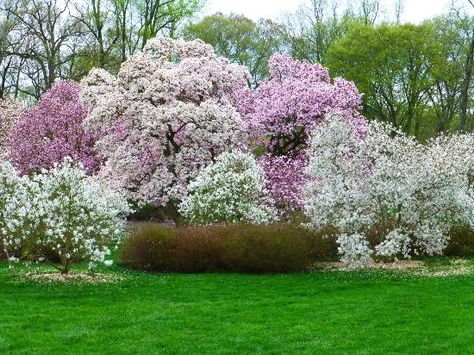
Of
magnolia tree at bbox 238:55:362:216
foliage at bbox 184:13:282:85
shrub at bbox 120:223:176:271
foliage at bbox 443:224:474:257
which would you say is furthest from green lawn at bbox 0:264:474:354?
foliage at bbox 184:13:282:85

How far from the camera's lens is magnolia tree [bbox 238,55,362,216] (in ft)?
76.3

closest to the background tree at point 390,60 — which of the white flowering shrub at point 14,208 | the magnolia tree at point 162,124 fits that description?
the magnolia tree at point 162,124

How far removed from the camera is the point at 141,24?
41.2 m

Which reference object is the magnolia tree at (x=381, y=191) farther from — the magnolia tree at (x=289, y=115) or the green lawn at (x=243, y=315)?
the magnolia tree at (x=289, y=115)

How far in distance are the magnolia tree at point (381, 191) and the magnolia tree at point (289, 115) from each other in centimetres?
579

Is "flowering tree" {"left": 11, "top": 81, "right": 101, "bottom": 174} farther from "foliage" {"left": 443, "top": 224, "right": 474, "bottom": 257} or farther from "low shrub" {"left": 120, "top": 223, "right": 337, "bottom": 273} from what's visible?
"foliage" {"left": 443, "top": 224, "right": 474, "bottom": 257}

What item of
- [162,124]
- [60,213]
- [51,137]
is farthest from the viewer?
[51,137]

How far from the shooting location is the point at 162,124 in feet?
71.1

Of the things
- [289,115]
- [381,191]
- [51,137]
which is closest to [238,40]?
[51,137]

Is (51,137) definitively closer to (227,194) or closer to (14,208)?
(227,194)

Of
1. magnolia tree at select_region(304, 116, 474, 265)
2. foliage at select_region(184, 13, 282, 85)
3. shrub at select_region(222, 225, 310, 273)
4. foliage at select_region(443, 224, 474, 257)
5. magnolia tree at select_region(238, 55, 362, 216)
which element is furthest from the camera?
foliage at select_region(184, 13, 282, 85)

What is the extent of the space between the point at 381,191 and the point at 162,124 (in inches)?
347

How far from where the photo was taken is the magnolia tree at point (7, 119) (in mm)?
32169

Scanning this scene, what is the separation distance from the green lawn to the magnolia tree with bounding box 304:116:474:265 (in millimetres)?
1333
